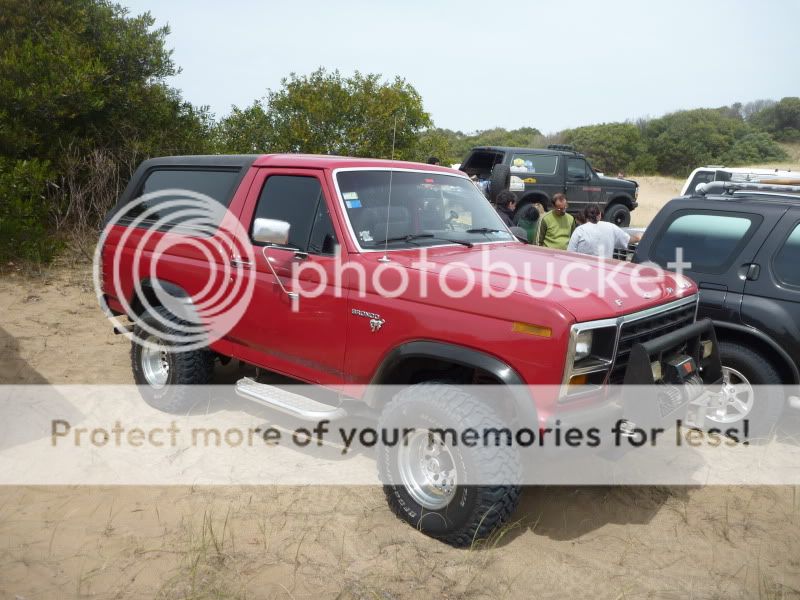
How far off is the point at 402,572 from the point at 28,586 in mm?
1799

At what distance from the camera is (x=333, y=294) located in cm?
393

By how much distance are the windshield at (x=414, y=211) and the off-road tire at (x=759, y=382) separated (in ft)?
6.16

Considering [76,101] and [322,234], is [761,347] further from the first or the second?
[76,101]

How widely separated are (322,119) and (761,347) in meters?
10.4

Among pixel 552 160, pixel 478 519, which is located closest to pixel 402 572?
pixel 478 519

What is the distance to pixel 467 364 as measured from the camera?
3.34 metres

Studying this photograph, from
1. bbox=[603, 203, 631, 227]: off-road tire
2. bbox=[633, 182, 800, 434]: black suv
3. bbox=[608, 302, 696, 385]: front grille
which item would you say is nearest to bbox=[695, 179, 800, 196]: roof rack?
bbox=[633, 182, 800, 434]: black suv

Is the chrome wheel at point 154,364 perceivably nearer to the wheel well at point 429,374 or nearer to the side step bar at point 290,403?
the side step bar at point 290,403

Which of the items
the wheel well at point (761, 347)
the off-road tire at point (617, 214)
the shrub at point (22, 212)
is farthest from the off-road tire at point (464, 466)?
the off-road tire at point (617, 214)

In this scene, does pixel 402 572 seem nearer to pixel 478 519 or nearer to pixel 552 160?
pixel 478 519

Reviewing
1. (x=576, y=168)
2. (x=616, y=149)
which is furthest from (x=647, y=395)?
(x=616, y=149)

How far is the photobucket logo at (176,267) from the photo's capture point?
4.62 m

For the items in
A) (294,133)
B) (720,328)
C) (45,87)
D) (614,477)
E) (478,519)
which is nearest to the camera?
(478,519)

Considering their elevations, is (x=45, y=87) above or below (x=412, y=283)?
above
